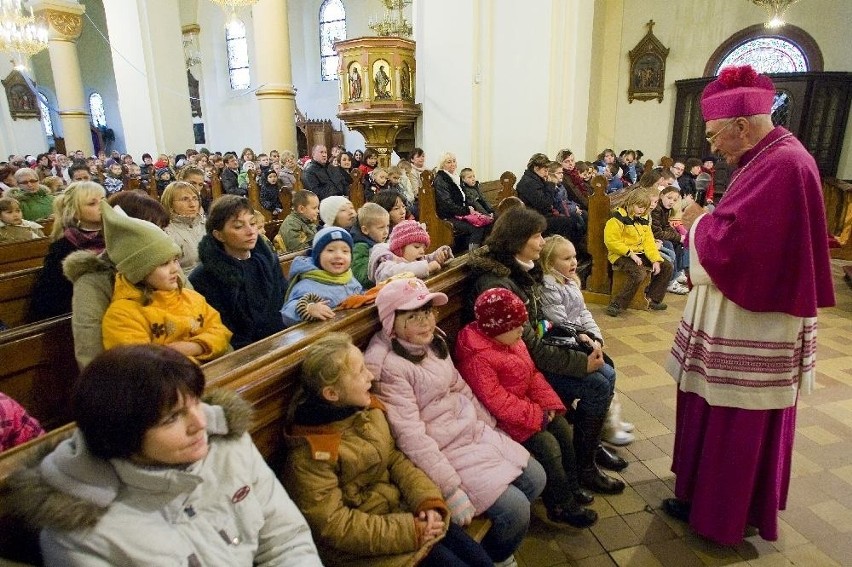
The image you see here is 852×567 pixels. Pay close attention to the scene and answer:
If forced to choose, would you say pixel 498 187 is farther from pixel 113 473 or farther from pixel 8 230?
pixel 113 473

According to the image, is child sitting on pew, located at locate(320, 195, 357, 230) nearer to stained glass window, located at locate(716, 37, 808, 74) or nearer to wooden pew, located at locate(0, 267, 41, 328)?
wooden pew, located at locate(0, 267, 41, 328)

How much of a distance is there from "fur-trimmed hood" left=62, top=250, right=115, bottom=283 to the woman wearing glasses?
51.9 inches

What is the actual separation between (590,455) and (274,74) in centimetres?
1107

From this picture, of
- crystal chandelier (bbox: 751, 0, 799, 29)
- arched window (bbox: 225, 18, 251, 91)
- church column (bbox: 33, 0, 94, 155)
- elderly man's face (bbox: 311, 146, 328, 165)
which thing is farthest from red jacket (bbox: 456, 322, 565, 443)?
arched window (bbox: 225, 18, 251, 91)

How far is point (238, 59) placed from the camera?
786 inches

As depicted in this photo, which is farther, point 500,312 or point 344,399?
point 500,312

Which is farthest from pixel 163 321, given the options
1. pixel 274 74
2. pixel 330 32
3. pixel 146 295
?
pixel 330 32

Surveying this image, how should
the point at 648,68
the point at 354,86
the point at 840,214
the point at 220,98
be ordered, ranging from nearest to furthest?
the point at 840,214, the point at 354,86, the point at 648,68, the point at 220,98

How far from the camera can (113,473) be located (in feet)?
3.72

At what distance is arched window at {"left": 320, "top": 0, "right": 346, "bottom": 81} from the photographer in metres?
18.7

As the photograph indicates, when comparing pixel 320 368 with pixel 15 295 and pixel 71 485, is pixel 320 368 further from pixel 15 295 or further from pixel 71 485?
pixel 15 295

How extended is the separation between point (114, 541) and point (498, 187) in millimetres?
7933

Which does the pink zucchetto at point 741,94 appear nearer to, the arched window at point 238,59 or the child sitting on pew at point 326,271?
the child sitting on pew at point 326,271

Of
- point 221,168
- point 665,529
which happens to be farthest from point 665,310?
point 221,168
